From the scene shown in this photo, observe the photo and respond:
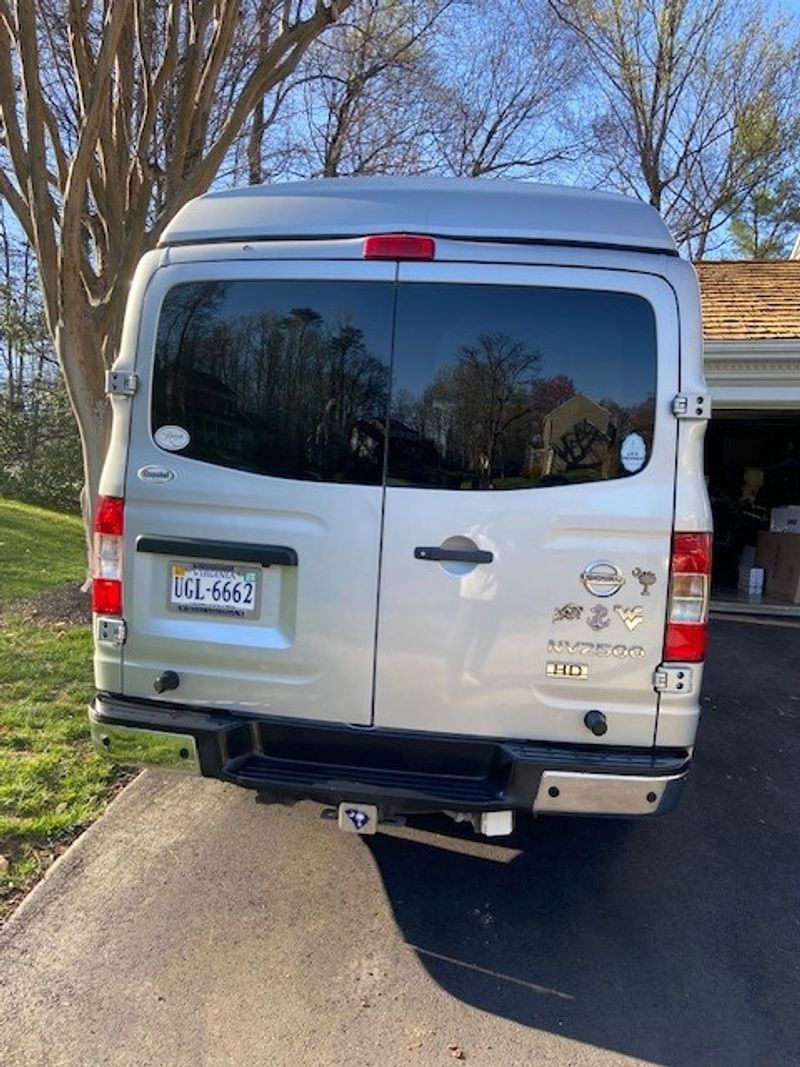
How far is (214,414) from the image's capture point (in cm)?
281

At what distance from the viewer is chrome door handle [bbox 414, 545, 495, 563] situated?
2631 mm

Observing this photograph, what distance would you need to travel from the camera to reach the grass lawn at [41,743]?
11.1ft

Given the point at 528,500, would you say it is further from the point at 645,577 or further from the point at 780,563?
the point at 780,563

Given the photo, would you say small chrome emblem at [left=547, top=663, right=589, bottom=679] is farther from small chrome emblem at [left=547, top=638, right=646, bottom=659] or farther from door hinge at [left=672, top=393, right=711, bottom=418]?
door hinge at [left=672, top=393, right=711, bottom=418]

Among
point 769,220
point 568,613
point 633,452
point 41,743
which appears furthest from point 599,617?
point 769,220

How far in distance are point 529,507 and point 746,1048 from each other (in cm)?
184

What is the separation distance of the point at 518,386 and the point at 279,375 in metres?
0.84

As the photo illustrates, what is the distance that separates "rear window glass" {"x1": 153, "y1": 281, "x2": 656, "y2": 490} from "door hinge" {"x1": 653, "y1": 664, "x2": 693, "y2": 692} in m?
0.67

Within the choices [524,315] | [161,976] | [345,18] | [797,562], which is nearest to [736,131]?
[345,18]

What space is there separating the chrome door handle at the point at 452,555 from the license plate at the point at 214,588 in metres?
0.61

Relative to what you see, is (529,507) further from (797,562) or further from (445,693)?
(797,562)

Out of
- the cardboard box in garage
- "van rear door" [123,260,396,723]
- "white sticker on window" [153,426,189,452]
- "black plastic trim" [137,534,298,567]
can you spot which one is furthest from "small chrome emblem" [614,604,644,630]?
the cardboard box in garage

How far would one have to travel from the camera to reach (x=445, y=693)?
8.86 feet

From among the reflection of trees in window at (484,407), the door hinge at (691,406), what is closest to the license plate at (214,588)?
the reflection of trees in window at (484,407)
